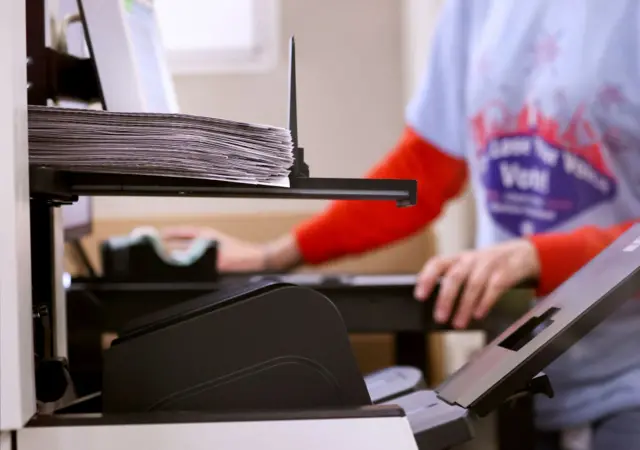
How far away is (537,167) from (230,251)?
1.62 feet

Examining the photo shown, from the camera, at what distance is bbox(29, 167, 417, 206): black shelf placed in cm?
40

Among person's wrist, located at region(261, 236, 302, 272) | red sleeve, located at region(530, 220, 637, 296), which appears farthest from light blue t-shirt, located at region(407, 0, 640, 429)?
person's wrist, located at region(261, 236, 302, 272)

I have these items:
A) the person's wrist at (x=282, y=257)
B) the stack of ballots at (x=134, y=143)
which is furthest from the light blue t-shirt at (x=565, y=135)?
the stack of ballots at (x=134, y=143)

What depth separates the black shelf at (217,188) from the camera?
0.40 meters

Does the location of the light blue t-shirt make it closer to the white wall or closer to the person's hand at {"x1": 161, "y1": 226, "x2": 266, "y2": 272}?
the person's hand at {"x1": 161, "y1": 226, "x2": 266, "y2": 272}

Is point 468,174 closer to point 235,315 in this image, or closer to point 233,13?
point 235,315

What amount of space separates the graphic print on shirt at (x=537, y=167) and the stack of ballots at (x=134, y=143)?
0.53m

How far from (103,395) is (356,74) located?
1.42 meters

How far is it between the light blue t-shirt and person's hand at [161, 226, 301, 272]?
1.06 feet

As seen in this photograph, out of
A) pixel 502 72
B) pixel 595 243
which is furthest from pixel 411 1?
pixel 595 243

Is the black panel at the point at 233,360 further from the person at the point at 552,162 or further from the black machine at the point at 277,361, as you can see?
the person at the point at 552,162

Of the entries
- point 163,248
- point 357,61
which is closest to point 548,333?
point 163,248

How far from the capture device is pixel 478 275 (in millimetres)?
626

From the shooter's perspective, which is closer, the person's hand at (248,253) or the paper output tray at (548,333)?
the paper output tray at (548,333)
